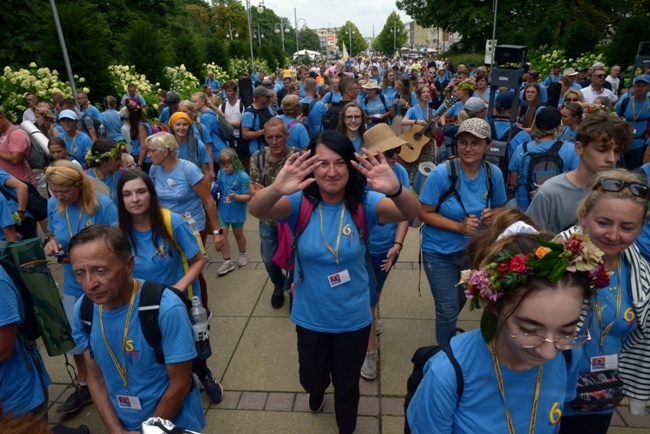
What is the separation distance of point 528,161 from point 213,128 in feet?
17.4

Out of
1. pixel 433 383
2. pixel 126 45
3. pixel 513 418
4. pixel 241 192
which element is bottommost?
pixel 241 192

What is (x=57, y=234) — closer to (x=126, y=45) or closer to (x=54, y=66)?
(x=54, y=66)

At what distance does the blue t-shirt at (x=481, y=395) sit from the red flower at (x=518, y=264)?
1.09 feet

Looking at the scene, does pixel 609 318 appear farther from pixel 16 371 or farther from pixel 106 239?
pixel 16 371

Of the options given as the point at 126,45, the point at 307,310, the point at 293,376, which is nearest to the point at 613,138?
the point at 307,310

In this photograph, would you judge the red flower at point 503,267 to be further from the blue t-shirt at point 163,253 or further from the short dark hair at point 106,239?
the blue t-shirt at point 163,253

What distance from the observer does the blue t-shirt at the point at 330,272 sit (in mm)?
2809

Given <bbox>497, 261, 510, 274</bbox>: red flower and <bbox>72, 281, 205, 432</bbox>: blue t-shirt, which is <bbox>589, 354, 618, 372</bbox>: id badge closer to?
<bbox>497, 261, 510, 274</bbox>: red flower

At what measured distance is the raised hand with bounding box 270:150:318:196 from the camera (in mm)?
2584

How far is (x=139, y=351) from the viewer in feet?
7.59

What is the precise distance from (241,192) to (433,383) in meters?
4.56

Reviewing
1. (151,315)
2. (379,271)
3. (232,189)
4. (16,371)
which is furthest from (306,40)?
(151,315)

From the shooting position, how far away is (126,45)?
18.4 m

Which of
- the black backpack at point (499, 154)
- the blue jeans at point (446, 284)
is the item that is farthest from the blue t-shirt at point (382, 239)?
the black backpack at point (499, 154)
